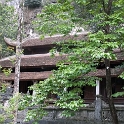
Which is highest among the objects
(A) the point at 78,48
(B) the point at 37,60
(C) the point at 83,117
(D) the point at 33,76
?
(B) the point at 37,60

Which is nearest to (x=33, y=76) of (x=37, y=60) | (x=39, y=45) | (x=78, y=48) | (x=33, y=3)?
(x=37, y=60)

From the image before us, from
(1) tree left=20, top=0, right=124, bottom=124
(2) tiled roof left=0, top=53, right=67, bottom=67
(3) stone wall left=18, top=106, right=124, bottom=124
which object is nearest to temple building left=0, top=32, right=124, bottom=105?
(2) tiled roof left=0, top=53, right=67, bottom=67

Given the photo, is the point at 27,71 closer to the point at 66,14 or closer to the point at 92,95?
the point at 92,95

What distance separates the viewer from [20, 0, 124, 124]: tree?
27.7ft

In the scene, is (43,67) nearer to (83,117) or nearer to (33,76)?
(33,76)

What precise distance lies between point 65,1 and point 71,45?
6.68 feet

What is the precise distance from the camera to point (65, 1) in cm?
1077

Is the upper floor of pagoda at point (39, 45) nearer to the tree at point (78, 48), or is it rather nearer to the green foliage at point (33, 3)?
the tree at point (78, 48)

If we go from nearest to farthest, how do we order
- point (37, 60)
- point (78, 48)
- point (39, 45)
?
point (78, 48) → point (37, 60) → point (39, 45)

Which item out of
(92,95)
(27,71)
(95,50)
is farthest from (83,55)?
(27,71)

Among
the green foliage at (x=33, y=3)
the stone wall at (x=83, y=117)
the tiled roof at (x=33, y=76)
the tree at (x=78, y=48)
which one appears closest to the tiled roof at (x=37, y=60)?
the tiled roof at (x=33, y=76)

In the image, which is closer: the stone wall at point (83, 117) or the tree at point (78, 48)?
the tree at point (78, 48)

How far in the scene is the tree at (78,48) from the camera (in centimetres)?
844

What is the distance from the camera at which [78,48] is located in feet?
30.9
